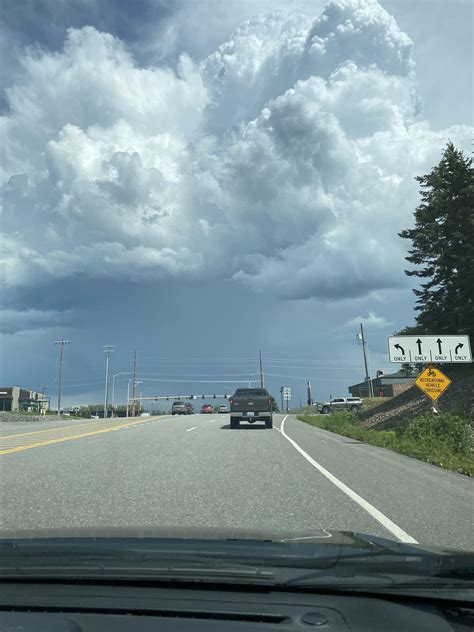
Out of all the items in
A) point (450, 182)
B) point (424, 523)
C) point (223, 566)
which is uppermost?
point (450, 182)

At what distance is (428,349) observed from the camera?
20.2 meters

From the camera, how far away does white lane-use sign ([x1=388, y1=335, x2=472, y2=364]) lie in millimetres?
19875

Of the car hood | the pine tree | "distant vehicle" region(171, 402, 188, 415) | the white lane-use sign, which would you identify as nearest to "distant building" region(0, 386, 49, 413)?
"distant vehicle" region(171, 402, 188, 415)

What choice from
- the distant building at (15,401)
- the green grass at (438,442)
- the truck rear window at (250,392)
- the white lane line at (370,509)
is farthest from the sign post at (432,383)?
the distant building at (15,401)

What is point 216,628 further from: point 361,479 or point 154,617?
point 361,479

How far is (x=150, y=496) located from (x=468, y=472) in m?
6.71

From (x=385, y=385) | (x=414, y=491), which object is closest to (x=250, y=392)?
(x=414, y=491)

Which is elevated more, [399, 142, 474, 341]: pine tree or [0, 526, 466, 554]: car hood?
[399, 142, 474, 341]: pine tree

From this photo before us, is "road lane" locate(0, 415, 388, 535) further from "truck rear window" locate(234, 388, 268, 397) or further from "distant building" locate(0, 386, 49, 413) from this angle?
"distant building" locate(0, 386, 49, 413)

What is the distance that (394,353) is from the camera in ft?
64.8

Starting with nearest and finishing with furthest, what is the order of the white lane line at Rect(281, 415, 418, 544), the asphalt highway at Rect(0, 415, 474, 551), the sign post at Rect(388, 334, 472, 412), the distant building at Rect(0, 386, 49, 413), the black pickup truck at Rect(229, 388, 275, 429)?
1. the white lane line at Rect(281, 415, 418, 544)
2. the asphalt highway at Rect(0, 415, 474, 551)
3. the sign post at Rect(388, 334, 472, 412)
4. the black pickup truck at Rect(229, 388, 275, 429)
5. the distant building at Rect(0, 386, 49, 413)

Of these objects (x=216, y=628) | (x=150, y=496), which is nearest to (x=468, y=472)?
(x=150, y=496)

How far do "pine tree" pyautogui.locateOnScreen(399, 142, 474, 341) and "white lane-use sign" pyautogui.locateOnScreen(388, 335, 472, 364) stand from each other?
1758cm

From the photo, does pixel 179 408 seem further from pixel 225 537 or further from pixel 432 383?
pixel 225 537
